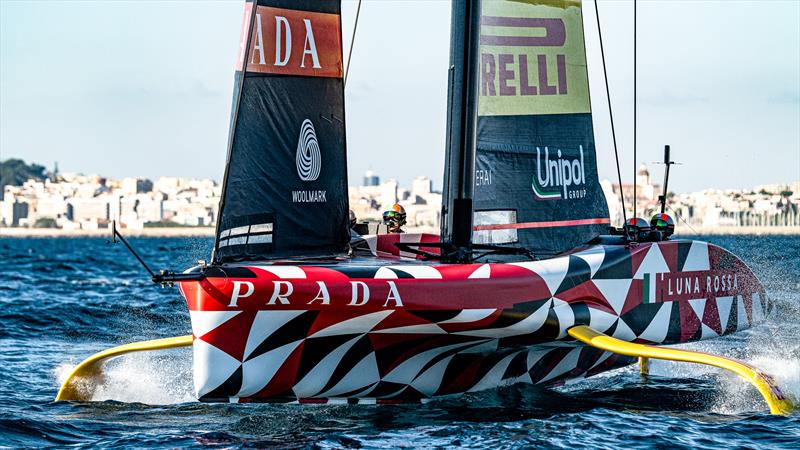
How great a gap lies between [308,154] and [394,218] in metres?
2.38

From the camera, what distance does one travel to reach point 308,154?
8039 mm

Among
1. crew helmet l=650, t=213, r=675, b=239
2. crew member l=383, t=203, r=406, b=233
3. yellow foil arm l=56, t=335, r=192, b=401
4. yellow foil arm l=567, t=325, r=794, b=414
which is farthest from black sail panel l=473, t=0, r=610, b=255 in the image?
yellow foil arm l=56, t=335, r=192, b=401

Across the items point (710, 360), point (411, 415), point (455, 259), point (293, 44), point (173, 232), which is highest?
point (293, 44)

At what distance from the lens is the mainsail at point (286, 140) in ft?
25.0

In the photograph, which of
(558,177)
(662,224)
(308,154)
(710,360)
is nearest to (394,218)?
(558,177)

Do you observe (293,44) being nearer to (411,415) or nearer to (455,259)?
(455,259)

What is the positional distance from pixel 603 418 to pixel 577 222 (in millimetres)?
2014

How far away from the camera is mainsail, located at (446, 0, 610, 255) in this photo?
8812 mm

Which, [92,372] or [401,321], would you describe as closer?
[401,321]

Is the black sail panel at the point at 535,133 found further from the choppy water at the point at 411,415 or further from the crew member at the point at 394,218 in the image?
the crew member at the point at 394,218

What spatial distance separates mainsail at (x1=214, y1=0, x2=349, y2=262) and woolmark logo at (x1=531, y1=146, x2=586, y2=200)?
157cm

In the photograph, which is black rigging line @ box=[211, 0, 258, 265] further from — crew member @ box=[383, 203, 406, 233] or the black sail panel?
crew member @ box=[383, 203, 406, 233]

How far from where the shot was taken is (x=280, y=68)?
787 centimetres

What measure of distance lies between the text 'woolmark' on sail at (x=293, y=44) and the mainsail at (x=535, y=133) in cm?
104
